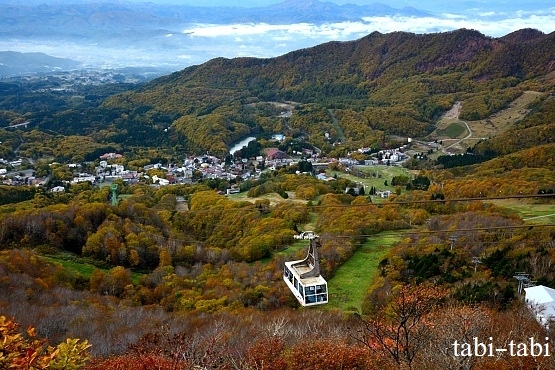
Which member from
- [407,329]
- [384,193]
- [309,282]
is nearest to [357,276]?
[309,282]

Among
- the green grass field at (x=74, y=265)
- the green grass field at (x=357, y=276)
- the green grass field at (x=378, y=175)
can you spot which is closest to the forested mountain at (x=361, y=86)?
the green grass field at (x=378, y=175)

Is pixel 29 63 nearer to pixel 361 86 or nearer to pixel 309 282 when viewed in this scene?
pixel 361 86

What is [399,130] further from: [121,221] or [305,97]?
[121,221]

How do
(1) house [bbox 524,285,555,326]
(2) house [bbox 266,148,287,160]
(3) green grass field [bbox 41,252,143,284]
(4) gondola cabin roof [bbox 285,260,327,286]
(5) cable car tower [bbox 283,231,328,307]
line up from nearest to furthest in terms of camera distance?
(5) cable car tower [bbox 283,231,328,307] → (4) gondola cabin roof [bbox 285,260,327,286] → (1) house [bbox 524,285,555,326] → (3) green grass field [bbox 41,252,143,284] → (2) house [bbox 266,148,287,160]

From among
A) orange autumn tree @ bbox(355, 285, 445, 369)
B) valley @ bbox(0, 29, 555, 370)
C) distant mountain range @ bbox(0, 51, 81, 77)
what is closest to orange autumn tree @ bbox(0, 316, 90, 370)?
valley @ bbox(0, 29, 555, 370)

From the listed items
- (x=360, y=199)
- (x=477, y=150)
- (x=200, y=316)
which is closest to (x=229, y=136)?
(x=477, y=150)

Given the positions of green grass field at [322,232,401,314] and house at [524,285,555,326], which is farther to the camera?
green grass field at [322,232,401,314]

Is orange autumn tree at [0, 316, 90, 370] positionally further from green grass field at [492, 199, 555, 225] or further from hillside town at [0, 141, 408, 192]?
hillside town at [0, 141, 408, 192]
